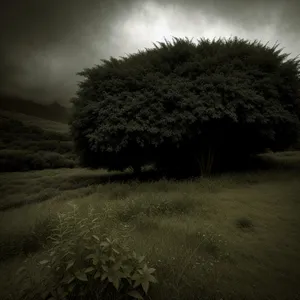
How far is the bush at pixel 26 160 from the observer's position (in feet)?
26.1

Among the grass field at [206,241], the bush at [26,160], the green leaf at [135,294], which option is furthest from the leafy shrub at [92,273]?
the bush at [26,160]

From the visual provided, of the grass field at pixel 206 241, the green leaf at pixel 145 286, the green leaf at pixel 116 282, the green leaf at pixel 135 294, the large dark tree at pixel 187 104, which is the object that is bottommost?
the grass field at pixel 206 241

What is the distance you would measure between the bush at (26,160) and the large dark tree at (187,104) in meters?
1.69

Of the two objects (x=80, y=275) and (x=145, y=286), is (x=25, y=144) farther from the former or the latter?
(x=145, y=286)

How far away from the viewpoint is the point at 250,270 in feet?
10.9

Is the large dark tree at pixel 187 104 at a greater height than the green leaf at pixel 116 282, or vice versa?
the large dark tree at pixel 187 104

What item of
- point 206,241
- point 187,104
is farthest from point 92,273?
point 187,104

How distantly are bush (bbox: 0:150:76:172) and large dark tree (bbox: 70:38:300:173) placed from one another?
169 centimetres

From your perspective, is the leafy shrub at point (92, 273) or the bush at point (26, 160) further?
the bush at point (26, 160)

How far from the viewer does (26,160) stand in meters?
9.27

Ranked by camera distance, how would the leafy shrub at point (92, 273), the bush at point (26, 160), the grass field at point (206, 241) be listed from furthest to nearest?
the bush at point (26, 160) → the grass field at point (206, 241) → the leafy shrub at point (92, 273)

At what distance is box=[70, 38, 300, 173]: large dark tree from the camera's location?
1052cm

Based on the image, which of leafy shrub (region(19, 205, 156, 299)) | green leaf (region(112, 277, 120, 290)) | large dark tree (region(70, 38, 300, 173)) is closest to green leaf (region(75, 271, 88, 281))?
leafy shrub (region(19, 205, 156, 299))

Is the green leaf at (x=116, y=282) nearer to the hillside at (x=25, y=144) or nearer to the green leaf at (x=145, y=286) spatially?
the green leaf at (x=145, y=286)
